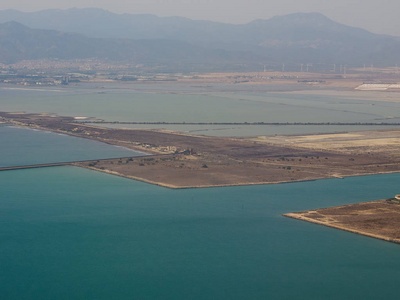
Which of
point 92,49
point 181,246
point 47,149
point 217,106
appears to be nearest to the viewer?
point 181,246

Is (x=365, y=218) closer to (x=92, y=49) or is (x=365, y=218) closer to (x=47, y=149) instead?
(x=47, y=149)

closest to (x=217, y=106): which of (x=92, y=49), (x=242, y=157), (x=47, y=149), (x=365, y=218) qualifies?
(x=47, y=149)

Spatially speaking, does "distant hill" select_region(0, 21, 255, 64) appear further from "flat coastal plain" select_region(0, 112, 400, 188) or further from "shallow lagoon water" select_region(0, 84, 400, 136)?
"flat coastal plain" select_region(0, 112, 400, 188)

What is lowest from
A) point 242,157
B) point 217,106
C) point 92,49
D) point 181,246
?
point 181,246

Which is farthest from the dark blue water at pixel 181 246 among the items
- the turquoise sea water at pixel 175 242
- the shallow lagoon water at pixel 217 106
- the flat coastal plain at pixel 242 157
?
the shallow lagoon water at pixel 217 106

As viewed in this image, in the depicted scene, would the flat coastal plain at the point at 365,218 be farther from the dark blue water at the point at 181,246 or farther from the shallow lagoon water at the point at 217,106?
the shallow lagoon water at the point at 217,106

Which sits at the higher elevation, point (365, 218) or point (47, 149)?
point (47, 149)
